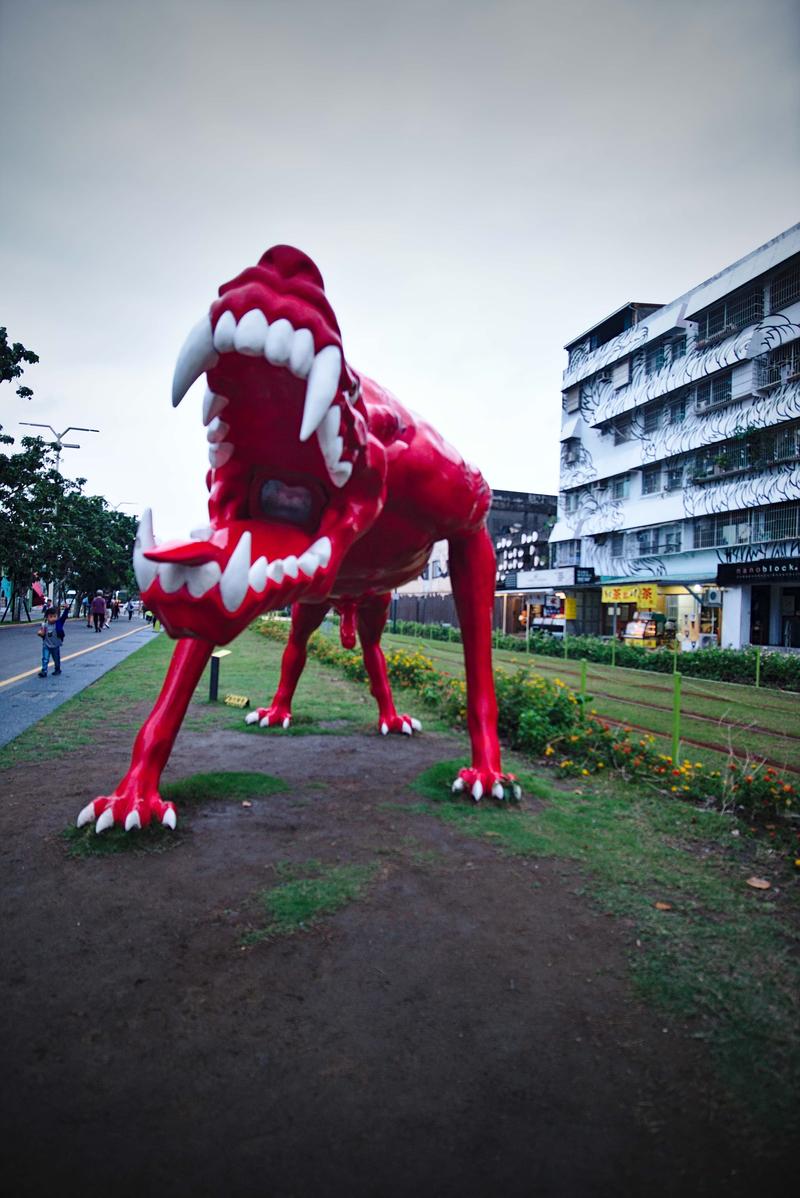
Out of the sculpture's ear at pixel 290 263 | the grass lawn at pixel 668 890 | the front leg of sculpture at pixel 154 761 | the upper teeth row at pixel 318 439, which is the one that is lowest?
the grass lawn at pixel 668 890

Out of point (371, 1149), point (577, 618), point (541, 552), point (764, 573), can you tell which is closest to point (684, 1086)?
point (371, 1149)

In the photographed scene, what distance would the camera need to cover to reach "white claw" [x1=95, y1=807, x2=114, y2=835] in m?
3.36

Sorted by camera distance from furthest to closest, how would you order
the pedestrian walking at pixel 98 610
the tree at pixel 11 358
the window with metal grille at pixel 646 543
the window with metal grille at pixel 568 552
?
the window with metal grille at pixel 568 552 → the window with metal grille at pixel 646 543 → the pedestrian walking at pixel 98 610 → the tree at pixel 11 358

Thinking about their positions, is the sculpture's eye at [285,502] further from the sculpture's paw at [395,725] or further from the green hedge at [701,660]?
the green hedge at [701,660]

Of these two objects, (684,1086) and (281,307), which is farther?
(281,307)

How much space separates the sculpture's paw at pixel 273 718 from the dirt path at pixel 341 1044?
336cm

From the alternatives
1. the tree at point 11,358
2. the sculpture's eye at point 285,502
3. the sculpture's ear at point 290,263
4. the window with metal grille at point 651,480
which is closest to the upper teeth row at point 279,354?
the sculpture's ear at point 290,263

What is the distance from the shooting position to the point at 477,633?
477 centimetres

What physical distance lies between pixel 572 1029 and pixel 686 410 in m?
27.7

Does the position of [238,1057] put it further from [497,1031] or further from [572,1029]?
[572,1029]

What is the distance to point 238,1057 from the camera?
188 centimetres

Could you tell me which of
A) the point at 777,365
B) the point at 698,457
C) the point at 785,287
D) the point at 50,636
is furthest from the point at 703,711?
the point at 785,287

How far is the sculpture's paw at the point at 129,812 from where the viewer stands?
3395 mm

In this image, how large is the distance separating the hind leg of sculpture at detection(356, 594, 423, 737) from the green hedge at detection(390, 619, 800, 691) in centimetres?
985
